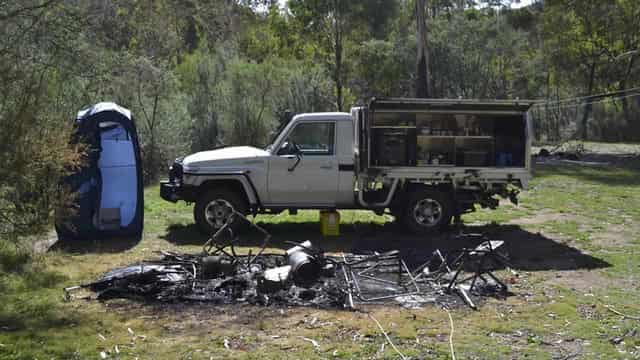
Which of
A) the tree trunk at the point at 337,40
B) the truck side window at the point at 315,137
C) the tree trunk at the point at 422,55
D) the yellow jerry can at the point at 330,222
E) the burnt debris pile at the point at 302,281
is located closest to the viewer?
the burnt debris pile at the point at 302,281

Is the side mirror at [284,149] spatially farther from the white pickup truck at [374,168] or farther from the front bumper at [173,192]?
the front bumper at [173,192]

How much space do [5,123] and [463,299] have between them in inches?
194

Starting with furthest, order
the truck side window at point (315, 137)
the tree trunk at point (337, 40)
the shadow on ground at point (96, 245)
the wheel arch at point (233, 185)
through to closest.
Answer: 1. the tree trunk at point (337, 40)
2. the truck side window at point (315, 137)
3. the wheel arch at point (233, 185)
4. the shadow on ground at point (96, 245)

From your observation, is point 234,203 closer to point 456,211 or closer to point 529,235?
point 456,211

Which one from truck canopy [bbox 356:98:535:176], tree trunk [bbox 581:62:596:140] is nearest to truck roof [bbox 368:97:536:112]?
truck canopy [bbox 356:98:535:176]

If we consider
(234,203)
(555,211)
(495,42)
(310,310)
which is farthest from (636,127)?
(310,310)

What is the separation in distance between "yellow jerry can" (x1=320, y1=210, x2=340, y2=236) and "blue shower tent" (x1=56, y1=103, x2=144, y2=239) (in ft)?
9.25

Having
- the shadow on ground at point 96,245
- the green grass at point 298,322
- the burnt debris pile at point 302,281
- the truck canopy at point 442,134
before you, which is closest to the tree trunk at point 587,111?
the truck canopy at point 442,134

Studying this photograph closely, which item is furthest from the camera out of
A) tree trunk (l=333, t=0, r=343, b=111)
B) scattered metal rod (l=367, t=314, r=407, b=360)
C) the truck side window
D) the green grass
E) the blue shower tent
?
tree trunk (l=333, t=0, r=343, b=111)

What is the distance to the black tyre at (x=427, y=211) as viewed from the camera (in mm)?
11305

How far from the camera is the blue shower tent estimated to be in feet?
34.7

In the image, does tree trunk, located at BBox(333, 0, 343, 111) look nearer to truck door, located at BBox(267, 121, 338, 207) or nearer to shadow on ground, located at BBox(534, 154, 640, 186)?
shadow on ground, located at BBox(534, 154, 640, 186)

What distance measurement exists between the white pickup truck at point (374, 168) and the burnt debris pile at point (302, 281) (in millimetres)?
2217

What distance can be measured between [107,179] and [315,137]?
127 inches
